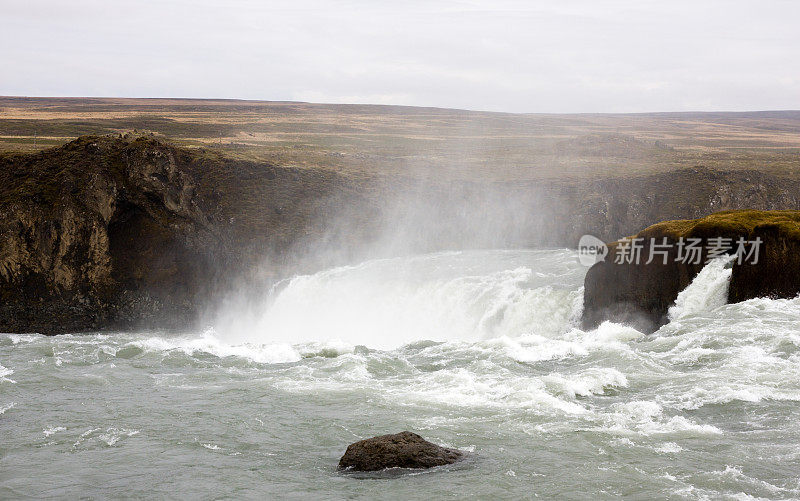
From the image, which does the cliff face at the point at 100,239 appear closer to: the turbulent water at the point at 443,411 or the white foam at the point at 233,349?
the turbulent water at the point at 443,411

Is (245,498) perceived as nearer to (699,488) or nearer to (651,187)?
(699,488)

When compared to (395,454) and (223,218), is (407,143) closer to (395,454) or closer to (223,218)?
(223,218)

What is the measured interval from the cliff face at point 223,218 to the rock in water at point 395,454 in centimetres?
2049

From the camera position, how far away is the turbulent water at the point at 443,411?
1602cm

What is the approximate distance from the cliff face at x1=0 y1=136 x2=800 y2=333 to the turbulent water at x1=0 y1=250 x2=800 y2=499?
883cm

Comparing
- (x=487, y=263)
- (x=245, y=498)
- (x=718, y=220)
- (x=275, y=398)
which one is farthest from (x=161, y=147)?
(x=245, y=498)

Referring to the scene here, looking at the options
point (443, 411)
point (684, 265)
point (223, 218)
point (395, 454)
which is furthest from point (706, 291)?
point (223, 218)

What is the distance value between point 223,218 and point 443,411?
130ft

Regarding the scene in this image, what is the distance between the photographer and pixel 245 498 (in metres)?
15.5

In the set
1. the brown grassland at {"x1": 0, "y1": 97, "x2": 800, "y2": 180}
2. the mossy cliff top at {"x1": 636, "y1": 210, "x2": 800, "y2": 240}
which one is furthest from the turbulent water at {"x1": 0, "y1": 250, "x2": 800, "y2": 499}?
the brown grassland at {"x1": 0, "y1": 97, "x2": 800, "y2": 180}

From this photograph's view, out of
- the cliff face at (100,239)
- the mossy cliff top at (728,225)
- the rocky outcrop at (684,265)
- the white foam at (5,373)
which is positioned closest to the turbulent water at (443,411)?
the white foam at (5,373)

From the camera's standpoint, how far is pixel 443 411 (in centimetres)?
2127

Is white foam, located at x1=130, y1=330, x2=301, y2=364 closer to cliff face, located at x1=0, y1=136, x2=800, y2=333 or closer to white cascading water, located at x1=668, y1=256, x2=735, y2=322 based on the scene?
cliff face, located at x1=0, y1=136, x2=800, y2=333

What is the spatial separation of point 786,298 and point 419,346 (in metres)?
15.4
